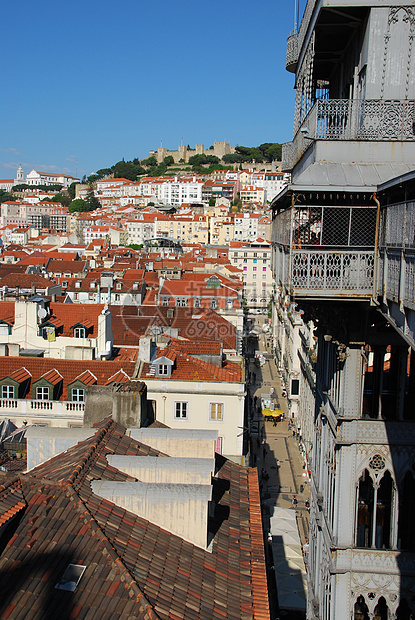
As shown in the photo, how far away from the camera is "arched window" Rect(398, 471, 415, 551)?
32.6 feet

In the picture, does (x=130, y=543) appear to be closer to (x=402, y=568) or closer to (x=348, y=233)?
(x=402, y=568)

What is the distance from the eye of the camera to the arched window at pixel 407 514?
9.93m

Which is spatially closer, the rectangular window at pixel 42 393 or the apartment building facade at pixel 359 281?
the apartment building facade at pixel 359 281

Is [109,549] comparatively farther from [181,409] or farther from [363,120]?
[181,409]

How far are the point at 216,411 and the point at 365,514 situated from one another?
45.6 feet

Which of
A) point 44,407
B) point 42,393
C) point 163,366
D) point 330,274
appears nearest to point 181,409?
point 163,366

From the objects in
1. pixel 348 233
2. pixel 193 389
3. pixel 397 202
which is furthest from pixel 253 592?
pixel 193 389

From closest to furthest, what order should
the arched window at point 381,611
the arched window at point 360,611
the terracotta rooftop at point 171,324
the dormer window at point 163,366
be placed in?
the arched window at point 381,611, the arched window at point 360,611, the dormer window at point 163,366, the terracotta rooftop at point 171,324

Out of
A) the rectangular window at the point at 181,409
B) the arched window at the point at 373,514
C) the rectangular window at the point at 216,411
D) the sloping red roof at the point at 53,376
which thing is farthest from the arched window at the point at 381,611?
the sloping red roof at the point at 53,376

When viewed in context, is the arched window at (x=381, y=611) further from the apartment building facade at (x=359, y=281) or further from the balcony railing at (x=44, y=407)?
the balcony railing at (x=44, y=407)

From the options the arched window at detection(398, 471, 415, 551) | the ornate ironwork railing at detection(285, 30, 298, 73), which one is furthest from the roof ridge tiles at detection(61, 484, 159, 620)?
the ornate ironwork railing at detection(285, 30, 298, 73)

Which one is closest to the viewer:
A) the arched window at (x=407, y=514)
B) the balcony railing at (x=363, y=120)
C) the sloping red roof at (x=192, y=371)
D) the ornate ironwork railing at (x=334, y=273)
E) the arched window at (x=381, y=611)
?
the ornate ironwork railing at (x=334, y=273)

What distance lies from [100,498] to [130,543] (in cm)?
122

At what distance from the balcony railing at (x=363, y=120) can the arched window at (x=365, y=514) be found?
18.0ft
